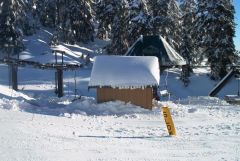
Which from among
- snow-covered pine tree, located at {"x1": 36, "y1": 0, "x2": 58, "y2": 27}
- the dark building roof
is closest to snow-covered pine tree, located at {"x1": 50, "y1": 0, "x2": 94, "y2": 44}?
snow-covered pine tree, located at {"x1": 36, "y1": 0, "x2": 58, "y2": 27}

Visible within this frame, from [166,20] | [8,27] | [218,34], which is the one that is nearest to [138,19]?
[166,20]

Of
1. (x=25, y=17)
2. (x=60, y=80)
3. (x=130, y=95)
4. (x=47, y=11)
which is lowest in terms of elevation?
(x=60, y=80)

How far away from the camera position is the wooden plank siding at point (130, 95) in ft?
91.4

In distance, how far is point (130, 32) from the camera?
173 feet

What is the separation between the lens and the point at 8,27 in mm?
53562

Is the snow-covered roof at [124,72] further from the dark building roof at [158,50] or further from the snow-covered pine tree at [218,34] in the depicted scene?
the snow-covered pine tree at [218,34]

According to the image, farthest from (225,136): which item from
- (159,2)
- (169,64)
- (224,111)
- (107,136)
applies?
(159,2)

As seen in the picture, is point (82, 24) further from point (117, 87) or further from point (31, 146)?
point (31, 146)

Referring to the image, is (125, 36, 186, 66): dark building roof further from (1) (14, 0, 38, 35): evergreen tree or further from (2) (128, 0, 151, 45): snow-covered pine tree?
(1) (14, 0, 38, 35): evergreen tree

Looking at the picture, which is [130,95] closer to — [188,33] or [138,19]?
[138,19]

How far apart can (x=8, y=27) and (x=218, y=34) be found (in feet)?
79.6

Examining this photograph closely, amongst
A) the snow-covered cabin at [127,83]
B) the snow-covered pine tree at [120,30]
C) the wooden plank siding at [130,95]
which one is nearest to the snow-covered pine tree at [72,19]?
the snow-covered pine tree at [120,30]

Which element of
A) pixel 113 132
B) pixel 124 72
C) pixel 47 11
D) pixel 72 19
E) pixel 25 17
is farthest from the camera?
pixel 47 11

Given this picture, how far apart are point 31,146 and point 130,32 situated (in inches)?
1605
